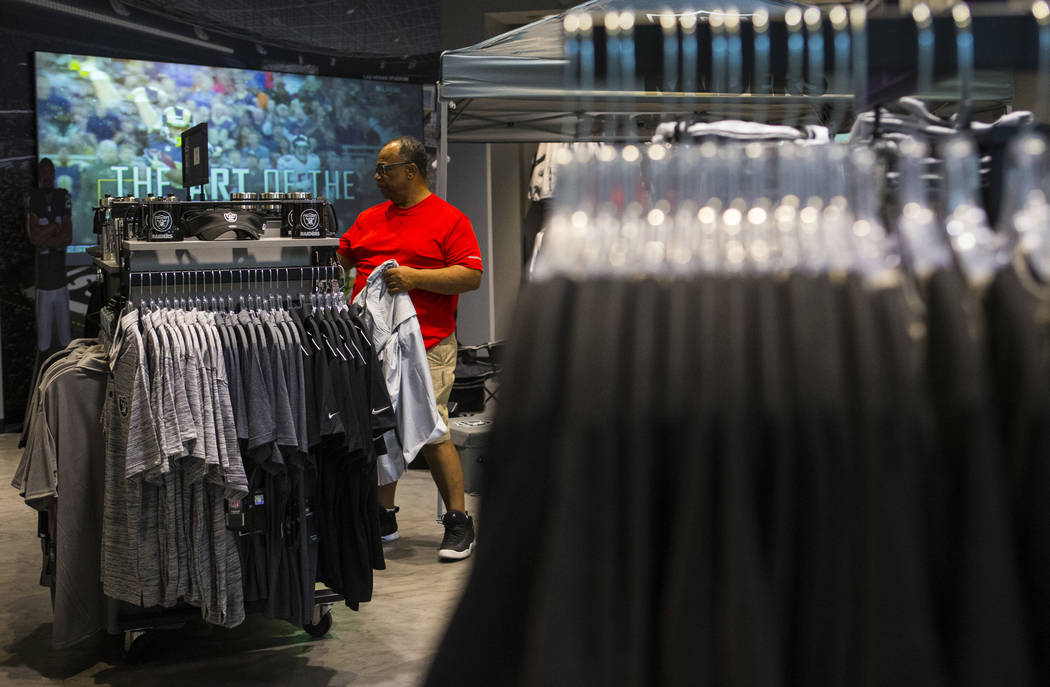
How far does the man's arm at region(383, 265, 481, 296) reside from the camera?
12.9 ft

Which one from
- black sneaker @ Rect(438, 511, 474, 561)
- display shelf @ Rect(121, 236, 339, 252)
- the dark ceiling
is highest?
the dark ceiling

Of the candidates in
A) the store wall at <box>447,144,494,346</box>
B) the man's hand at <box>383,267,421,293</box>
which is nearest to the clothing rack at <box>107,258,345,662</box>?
the man's hand at <box>383,267,421,293</box>

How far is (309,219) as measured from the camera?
10.8ft

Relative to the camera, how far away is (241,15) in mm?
7844

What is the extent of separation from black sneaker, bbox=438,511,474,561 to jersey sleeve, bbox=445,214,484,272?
105cm

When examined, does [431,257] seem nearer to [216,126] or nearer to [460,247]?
[460,247]

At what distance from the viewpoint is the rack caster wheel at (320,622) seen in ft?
11.1

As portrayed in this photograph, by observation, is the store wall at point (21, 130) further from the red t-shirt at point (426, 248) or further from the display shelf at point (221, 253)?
the display shelf at point (221, 253)

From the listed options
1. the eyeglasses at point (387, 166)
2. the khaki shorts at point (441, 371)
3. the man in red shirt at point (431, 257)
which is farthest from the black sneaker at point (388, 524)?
the eyeglasses at point (387, 166)

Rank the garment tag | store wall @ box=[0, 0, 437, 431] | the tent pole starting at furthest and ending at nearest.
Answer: store wall @ box=[0, 0, 437, 431] < the tent pole < the garment tag

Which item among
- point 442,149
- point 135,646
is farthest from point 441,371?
point 135,646

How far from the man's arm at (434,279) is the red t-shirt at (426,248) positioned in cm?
6

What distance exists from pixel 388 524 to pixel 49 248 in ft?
12.8

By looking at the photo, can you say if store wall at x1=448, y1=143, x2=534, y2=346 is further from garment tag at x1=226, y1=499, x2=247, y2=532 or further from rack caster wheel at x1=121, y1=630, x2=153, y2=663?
garment tag at x1=226, y1=499, x2=247, y2=532
